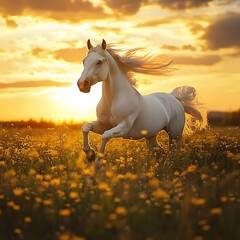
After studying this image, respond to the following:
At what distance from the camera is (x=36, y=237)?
15.6 feet

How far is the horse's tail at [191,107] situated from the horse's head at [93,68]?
4687 millimetres

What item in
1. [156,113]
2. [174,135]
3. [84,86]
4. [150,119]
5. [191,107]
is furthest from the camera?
[191,107]

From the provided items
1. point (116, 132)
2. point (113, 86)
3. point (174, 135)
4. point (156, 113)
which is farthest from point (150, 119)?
point (174, 135)

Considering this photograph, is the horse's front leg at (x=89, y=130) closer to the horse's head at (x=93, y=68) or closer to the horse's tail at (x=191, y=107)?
the horse's head at (x=93, y=68)

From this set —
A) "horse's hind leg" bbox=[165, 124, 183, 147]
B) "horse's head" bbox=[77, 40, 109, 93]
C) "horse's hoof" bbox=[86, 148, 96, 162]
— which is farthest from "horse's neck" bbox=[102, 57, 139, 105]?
"horse's hind leg" bbox=[165, 124, 183, 147]

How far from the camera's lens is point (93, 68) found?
926 centimetres

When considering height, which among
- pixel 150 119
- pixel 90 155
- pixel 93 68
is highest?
pixel 93 68

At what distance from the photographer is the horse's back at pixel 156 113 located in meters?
10.6

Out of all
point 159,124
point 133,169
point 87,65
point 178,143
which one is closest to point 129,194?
point 133,169

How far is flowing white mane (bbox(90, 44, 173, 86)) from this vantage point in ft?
33.5

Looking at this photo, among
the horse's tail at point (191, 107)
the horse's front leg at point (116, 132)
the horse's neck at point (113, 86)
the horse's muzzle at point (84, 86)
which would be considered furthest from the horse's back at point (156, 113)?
the horse's muzzle at point (84, 86)

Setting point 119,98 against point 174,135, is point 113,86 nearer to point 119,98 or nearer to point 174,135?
point 119,98

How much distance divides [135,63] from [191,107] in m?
3.80

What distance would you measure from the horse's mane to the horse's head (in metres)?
0.52
